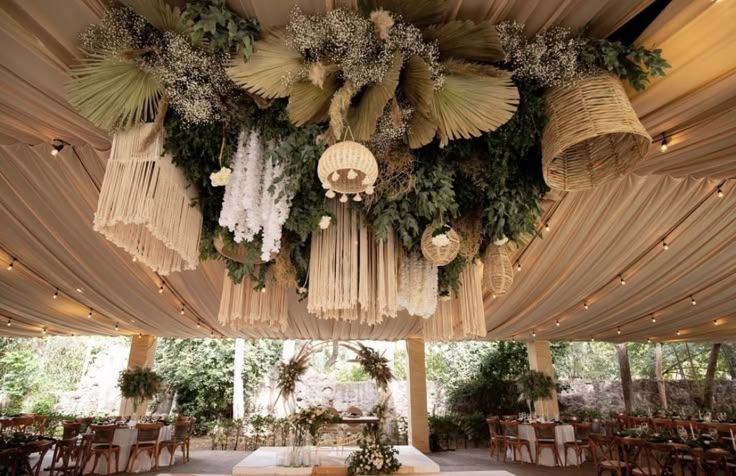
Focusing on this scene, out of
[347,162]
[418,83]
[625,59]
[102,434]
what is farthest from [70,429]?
[625,59]

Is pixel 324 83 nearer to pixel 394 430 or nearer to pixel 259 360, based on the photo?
pixel 394 430

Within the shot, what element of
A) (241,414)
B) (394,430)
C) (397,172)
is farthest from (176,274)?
(241,414)

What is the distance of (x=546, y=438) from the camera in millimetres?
8781

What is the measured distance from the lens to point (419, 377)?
11188mm

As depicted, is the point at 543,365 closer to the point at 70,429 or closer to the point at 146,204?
the point at 70,429

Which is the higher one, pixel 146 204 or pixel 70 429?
pixel 146 204

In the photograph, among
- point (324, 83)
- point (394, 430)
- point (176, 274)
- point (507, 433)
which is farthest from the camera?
point (394, 430)

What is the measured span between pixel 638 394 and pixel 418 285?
17.4 m

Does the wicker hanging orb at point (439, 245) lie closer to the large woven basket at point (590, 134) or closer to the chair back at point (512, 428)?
the large woven basket at point (590, 134)

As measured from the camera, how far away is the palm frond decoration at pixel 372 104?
1.81 metres

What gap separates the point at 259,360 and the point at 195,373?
2325 millimetres

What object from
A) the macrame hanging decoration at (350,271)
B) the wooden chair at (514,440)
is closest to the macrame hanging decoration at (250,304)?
the macrame hanging decoration at (350,271)

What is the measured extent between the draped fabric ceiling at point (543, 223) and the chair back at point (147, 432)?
81.7 inches

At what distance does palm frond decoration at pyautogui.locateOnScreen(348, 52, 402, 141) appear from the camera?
5.94ft
